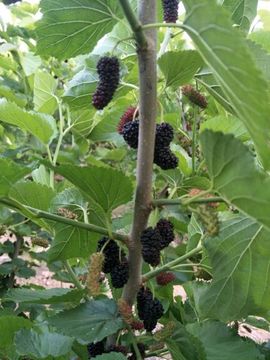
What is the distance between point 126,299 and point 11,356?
0.73 ft

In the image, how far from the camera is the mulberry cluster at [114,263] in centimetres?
67

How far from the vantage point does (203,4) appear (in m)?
0.49

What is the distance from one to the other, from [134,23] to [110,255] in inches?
12.2

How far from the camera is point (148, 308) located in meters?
0.69

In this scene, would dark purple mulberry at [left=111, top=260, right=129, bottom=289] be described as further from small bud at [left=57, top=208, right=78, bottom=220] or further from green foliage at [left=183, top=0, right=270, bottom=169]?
green foliage at [left=183, top=0, right=270, bottom=169]

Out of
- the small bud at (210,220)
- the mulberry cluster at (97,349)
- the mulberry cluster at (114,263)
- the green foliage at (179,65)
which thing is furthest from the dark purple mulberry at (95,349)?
the green foliage at (179,65)

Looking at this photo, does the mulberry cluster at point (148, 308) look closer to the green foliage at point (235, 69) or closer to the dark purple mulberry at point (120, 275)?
the dark purple mulberry at point (120, 275)

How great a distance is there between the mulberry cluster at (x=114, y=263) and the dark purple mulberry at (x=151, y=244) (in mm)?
57

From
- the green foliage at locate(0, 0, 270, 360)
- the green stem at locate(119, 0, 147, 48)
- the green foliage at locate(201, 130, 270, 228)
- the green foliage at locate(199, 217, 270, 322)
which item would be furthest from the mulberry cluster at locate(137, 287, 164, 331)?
the green stem at locate(119, 0, 147, 48)

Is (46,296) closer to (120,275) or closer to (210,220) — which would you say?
(120,275)

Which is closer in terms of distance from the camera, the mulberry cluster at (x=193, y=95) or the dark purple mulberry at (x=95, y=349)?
the dark purple mulberry at (x=95, y=349)

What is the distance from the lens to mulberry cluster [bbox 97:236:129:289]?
0.67m

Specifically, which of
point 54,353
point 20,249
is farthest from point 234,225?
point 20,249

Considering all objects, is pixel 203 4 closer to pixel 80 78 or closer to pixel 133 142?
pixel 133 142
